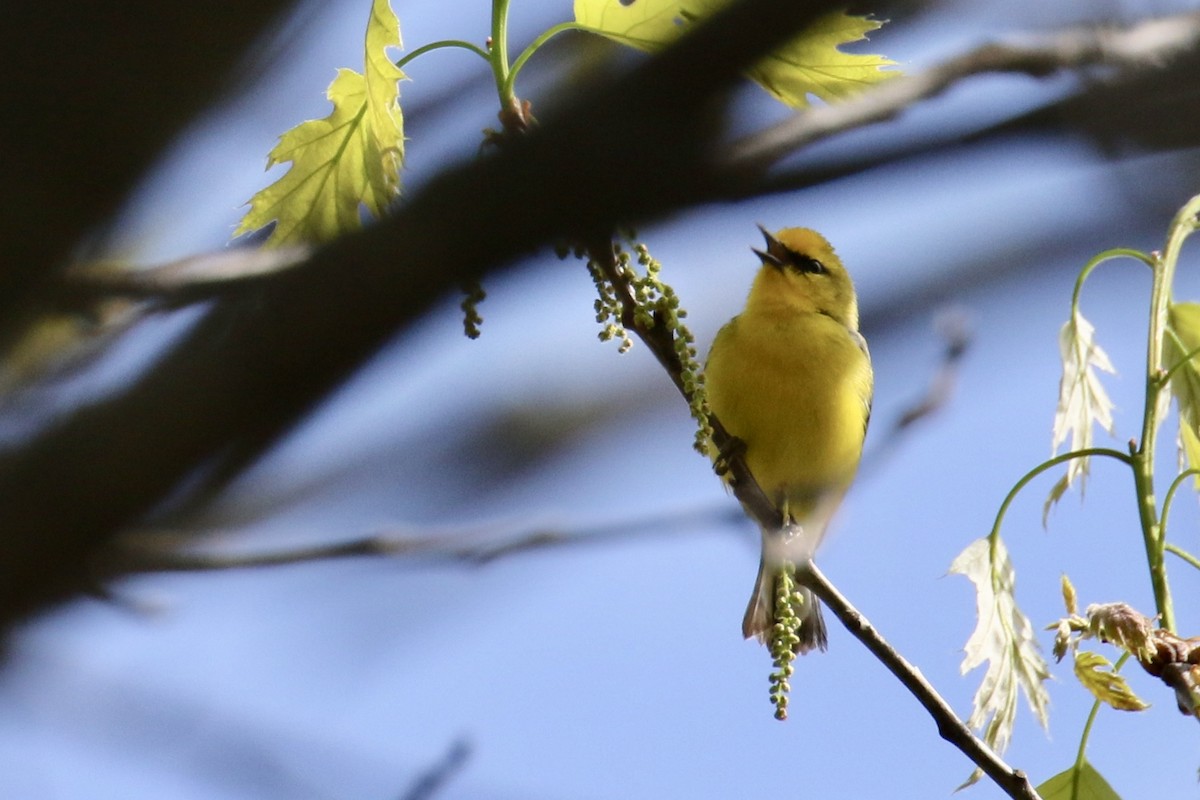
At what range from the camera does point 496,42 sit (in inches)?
81.3

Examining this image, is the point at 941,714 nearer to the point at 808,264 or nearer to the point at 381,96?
the point at 381,96

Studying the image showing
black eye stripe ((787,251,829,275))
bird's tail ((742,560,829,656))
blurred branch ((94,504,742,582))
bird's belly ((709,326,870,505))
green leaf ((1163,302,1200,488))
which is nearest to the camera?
blurred branch ((94,504,742,582))

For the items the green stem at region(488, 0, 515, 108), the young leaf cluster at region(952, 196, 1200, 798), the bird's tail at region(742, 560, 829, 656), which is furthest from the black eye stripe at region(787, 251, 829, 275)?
the green stem at region(488, 0, 515, 108)

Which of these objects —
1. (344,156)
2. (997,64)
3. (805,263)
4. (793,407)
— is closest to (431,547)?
(344,156)

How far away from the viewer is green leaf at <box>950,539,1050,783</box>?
2219 millimetres

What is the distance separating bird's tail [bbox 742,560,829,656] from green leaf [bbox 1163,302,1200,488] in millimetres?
1633

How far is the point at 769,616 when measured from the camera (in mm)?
4246

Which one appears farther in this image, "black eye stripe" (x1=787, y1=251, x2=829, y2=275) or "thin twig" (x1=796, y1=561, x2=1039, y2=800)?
"black eye stripe" (x1=787, y1=251, x2=829, y2=275)

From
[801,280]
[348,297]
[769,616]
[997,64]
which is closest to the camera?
[348,297]

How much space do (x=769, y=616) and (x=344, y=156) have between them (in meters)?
2.38

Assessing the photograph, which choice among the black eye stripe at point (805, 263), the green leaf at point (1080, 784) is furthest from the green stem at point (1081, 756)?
the black eye stripe at point (805, 263)

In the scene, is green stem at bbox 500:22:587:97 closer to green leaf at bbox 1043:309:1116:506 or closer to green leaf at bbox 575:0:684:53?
green leaf at bbox 575:0:684:53

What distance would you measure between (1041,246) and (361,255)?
1464mm

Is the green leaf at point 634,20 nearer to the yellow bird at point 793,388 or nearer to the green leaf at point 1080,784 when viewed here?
the green leaf at point 1080,784
